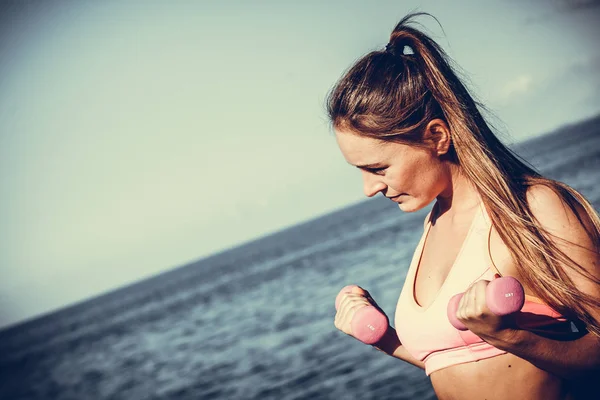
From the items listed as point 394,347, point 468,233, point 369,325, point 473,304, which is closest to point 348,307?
point 369,325

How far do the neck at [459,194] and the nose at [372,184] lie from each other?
33cm

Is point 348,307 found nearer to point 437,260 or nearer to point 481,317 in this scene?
point 437,260

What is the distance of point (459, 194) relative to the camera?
2.38 m

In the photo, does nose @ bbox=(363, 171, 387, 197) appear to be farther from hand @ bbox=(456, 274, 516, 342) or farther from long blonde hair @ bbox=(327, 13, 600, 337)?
hand @ bbox=(456, 274, 516, 342)

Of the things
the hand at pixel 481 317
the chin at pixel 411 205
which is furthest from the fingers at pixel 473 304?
the chin at pixel 411 205

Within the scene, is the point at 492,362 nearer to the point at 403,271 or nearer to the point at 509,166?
the point at 509,166

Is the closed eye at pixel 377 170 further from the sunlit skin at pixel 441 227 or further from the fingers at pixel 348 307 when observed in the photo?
the fingers at pixel 348 307

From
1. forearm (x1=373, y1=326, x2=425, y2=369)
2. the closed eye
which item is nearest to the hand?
the closed eye

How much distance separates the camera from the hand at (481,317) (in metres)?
1.64

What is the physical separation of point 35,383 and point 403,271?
21837mm

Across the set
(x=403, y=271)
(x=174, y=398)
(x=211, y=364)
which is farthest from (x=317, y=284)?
(x=174, y=398)

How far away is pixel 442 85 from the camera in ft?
7.20

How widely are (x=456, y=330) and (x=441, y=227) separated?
615mm

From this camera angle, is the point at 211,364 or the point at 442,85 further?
the point at 211,364
